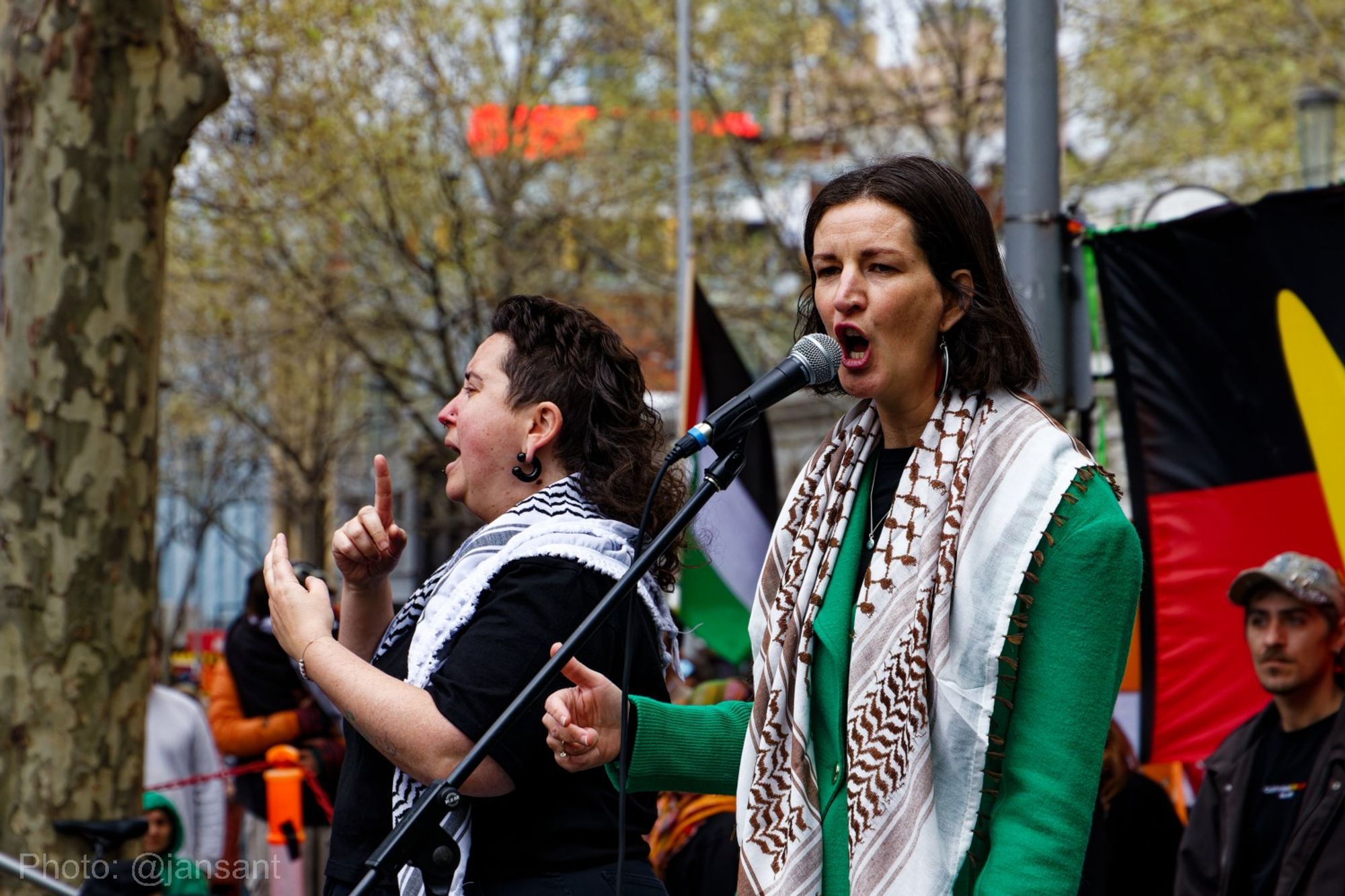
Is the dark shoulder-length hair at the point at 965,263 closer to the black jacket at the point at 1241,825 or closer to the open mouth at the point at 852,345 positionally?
the open mouth at the point at 852,345

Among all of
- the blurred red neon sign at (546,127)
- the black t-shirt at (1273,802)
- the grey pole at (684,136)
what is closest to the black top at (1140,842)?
the black t-shirt at (1273,802)

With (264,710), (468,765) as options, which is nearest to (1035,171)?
(468,765)

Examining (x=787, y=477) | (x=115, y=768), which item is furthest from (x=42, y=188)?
(x=787, y=477)

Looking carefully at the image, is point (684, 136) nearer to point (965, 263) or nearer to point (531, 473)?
point (531, 473)

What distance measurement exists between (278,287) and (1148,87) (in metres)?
10.3

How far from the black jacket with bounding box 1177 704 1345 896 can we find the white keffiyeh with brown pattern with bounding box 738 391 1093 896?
242 cm

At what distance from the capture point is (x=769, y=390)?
2.50 metres

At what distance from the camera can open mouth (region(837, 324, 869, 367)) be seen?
2516 mm

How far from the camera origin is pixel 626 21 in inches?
731

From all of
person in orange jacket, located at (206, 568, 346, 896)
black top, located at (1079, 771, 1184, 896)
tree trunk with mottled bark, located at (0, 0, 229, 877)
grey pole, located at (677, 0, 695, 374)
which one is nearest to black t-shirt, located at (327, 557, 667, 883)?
tree trunk with mottled bark, located at (0, 0, 229, 877)

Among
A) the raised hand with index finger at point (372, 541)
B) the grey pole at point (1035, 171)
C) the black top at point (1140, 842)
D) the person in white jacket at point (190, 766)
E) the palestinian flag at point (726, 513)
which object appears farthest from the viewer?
the person in white jacket at point (190, 766)

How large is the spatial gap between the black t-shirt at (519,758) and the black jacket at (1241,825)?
2.29 metres

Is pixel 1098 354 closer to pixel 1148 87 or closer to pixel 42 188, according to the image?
pixel 42 188

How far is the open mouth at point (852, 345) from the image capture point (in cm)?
252
